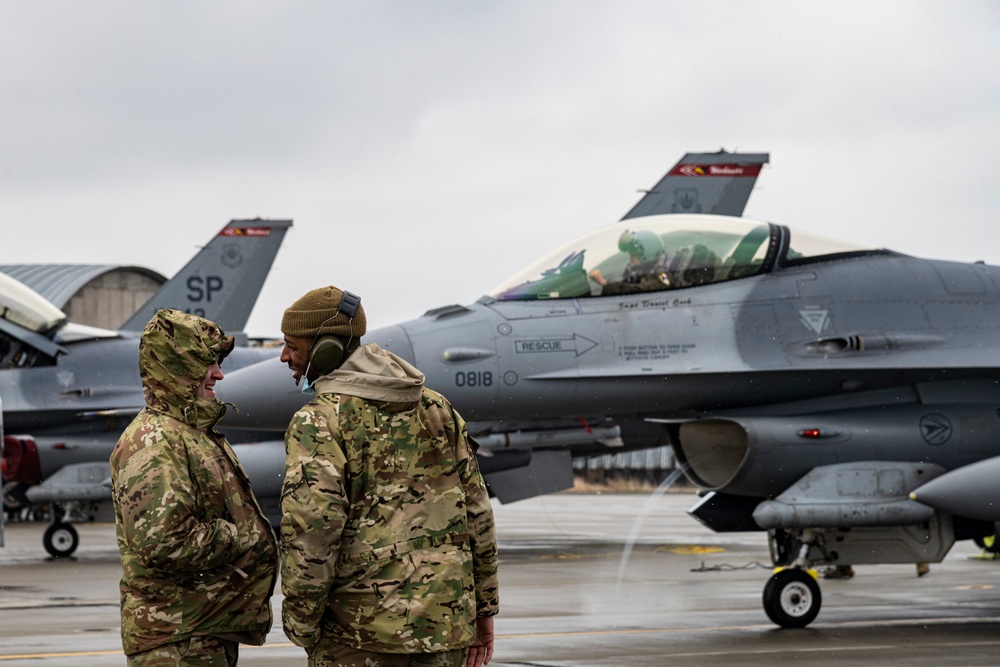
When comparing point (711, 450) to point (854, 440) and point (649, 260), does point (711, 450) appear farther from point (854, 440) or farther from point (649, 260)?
point (649, 260)

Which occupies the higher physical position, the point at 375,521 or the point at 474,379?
the point at 375,521

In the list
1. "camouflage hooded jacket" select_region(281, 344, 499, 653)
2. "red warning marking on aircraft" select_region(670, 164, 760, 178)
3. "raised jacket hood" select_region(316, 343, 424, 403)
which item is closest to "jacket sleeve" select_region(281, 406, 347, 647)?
"camouflage hooded jacket" select_region(281, 344, 499, 653)

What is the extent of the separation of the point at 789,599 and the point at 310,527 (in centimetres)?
661

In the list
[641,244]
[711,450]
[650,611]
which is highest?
[641,244]

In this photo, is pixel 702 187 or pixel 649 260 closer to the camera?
pixel 649 260

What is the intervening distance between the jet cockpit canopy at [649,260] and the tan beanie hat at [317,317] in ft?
19.2

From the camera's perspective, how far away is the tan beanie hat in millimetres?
3801

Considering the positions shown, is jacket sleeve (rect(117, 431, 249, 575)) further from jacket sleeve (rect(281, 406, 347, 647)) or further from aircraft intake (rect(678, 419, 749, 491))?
aircraft intake (rect(678, 419, 749, 491))

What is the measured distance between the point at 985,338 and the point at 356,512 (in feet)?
24.0

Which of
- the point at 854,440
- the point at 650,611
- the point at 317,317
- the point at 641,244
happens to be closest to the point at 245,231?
the point at 650,611

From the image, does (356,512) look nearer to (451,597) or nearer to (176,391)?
(451,597)

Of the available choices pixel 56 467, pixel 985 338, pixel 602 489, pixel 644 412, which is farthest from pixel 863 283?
pixel 602 489

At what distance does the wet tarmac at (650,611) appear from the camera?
26.9ft

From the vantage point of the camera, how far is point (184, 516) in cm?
370
